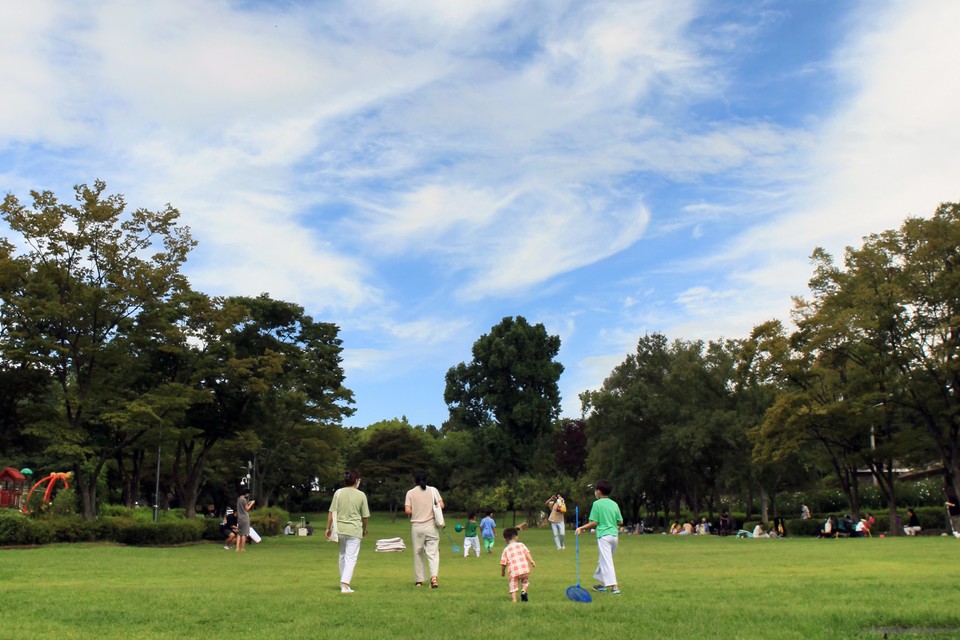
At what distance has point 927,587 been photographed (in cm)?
1144

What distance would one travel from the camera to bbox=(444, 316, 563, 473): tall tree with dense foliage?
62.6 m

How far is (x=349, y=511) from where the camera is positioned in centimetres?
1253

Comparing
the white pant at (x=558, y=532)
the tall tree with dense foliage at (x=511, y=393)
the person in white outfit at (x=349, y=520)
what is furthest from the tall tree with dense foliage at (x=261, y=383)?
the person in white outfit at (x=349, y=520)

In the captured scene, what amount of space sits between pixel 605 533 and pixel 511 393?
51.8 m

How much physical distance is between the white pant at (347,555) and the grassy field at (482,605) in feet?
0.97

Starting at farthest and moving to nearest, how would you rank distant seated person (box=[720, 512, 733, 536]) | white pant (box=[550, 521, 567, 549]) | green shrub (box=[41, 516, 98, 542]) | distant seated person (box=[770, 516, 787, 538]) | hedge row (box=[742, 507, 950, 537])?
distant seated person (box=[720, 512, 733, 536]) < hedge row (box=[742, 507, 950, 537]) < distant seated person (box=[770, 516, 787, 538]) < white pant (box=[550, 521, 567, 549]) < green shrub (box=[41, 516, 98, 542])

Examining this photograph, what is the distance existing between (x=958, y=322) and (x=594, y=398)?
24161mm

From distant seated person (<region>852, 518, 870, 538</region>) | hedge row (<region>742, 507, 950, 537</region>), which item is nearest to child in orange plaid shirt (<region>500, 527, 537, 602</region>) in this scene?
distant seated person (<region>852, 518, 870, 538</region>)

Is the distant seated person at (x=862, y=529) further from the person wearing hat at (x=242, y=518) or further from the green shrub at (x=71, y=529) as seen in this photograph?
the green shrub at (x=71, y=529)

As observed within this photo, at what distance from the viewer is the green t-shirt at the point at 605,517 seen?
11992 mm

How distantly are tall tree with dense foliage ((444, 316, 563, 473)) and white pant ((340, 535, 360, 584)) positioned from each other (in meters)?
49.8

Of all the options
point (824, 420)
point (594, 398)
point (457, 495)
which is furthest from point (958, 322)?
point (457, 495)

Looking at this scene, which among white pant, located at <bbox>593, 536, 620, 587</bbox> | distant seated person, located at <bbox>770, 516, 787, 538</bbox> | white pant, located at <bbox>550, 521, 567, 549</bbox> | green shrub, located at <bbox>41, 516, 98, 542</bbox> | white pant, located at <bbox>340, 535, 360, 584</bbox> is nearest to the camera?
white pant, located at <bbox>593, 536, 620, 587</bbox>

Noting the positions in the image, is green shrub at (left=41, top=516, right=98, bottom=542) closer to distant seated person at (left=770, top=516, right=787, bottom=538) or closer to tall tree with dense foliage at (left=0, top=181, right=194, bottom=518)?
tall tree with dense foliage at (left=0, top=181, right=194, bottom=518)
